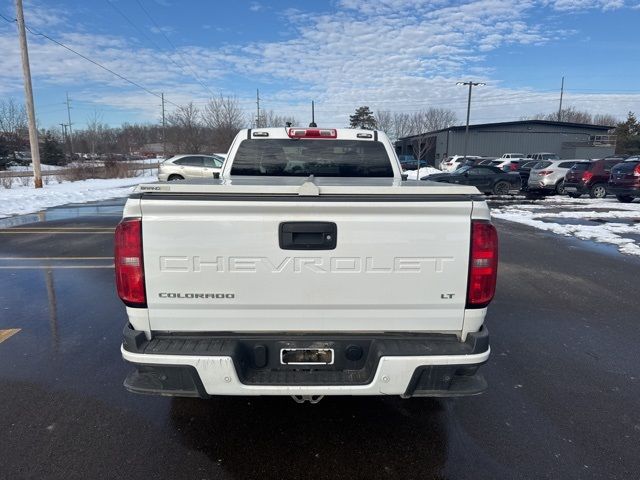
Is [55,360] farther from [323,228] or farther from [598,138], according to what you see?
[598,138]

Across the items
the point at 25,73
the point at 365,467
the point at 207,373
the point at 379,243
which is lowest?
the point at 365,467

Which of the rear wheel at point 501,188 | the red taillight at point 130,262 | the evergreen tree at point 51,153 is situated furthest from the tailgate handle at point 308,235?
the evergreen tree at point 51,153

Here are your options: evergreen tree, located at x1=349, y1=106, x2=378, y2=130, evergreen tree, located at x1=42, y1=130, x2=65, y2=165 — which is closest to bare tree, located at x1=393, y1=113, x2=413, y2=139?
evergreen tree, located at x1=349, y1=106, x2=378, y2=130

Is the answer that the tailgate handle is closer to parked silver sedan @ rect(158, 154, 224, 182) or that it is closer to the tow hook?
the tow hook

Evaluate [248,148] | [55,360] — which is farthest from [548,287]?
[55,360]

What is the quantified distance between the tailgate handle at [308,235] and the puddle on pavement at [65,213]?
485 inches

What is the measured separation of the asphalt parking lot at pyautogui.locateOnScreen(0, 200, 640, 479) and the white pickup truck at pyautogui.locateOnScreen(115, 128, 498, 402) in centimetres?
53

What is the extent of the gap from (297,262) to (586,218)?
551 inches

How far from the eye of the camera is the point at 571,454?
2.78 meters

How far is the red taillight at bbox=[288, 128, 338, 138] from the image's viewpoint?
14.1ft

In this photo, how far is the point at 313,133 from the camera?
4.36 m

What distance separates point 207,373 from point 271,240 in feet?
2.68

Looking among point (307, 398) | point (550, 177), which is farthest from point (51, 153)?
point (307, 398)

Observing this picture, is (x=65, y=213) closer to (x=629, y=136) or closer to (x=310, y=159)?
(x=310, y=159)
